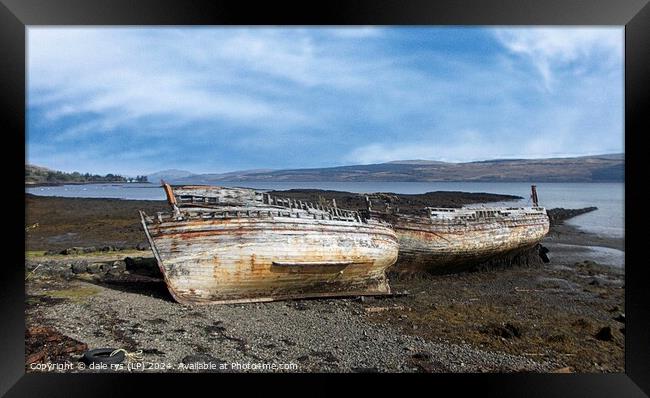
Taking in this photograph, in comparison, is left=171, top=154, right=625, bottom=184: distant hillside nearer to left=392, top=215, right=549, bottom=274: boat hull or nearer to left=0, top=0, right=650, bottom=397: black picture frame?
left=0, top=0, right=650, bottom=397: black picture frame

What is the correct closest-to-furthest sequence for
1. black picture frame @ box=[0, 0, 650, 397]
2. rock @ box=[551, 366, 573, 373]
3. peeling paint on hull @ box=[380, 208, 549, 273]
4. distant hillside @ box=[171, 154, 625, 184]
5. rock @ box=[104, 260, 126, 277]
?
black picture frame @ box=[0, 0, 650, 397], rock @ box=[551, 366, 573, 373], distant hillside @ box=[171, 154, 625, 184], rock @ box=[104, 260, 126, 277], peeling paint on hull @ box=[380, 208, 549, 273]

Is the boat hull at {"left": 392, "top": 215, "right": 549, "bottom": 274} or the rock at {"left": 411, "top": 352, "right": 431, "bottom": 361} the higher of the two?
the boat hull at {"left": 392, "top": 215, "right": 549, "bottom": 274}

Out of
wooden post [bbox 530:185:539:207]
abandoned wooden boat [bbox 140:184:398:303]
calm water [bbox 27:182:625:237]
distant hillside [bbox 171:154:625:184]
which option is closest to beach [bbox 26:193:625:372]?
calm water [bbox 27:182:625:237]

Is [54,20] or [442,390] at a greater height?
[54,20]

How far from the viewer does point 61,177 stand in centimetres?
484

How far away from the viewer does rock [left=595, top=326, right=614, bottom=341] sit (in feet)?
15.2

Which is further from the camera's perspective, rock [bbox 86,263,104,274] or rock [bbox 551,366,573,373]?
rock [bbox 86,263,104,274]

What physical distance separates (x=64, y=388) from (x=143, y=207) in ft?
7.50

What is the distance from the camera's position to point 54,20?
4.43 meters

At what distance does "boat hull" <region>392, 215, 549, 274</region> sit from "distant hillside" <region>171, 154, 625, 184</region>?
0.90 m

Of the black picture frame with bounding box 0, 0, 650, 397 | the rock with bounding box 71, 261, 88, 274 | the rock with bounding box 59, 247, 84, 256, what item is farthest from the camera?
the rock with bounding box 71, 261, 88, 274

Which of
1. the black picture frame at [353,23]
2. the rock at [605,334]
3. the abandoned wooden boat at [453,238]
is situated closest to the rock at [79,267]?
the black picture frame at [353,23]
